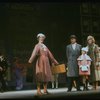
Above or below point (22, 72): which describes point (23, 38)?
above

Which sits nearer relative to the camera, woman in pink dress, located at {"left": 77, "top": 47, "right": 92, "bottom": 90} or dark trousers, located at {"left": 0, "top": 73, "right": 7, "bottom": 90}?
woman in pink dress, located at {"left": 77, "top": 47, "right": 92, "bottom": 90}

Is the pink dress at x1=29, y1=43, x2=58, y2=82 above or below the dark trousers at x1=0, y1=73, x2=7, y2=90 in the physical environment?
above

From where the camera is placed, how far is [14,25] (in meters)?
16.5

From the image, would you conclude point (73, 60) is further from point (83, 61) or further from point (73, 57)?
point (83, 61)

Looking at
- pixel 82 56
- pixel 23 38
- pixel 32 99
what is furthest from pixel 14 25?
pixel 32 99

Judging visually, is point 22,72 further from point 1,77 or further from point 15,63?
point 1,77

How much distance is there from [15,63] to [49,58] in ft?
14.0

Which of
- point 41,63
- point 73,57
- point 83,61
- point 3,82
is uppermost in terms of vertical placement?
point 73,57

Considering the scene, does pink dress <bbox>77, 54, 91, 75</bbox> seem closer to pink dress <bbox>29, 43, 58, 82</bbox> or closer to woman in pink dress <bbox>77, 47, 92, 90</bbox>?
woman in pink dress <bbox>77, 47, 92, 90</bbox>

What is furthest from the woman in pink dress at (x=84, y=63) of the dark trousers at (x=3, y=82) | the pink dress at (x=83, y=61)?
the dark trousers at (x=3, y=82)

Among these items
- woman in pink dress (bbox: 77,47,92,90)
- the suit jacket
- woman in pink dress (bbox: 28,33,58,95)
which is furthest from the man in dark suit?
woman in pink dress (bbox: 28,33,58,95)

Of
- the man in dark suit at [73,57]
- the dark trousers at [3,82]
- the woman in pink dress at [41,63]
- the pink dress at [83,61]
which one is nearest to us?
the woman in pink dress at [41,63]

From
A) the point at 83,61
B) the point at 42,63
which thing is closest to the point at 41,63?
the point at 42,63

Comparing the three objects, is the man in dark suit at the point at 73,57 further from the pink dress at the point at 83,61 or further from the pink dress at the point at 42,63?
the pink dress at the point at 42,63
